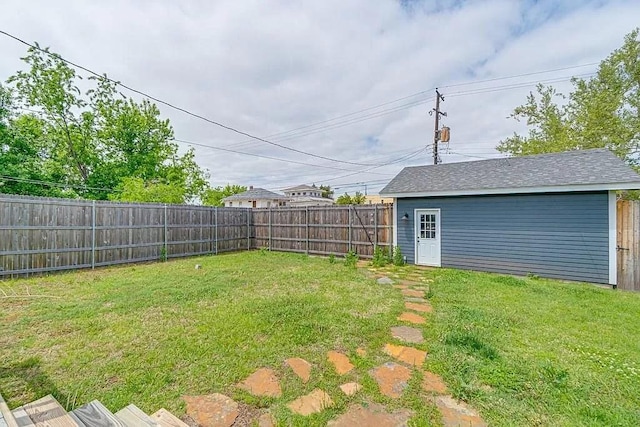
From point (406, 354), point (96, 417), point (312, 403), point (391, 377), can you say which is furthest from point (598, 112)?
point (96, 417)

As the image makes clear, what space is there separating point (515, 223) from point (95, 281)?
9.40 m

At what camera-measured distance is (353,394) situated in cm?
209

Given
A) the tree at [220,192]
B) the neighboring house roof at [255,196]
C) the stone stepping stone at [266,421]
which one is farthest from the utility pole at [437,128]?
the tree at [220,192]

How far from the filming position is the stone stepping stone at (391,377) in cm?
213

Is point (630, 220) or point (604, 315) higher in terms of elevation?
point (630, 220)

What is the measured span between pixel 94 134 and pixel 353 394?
18.6m

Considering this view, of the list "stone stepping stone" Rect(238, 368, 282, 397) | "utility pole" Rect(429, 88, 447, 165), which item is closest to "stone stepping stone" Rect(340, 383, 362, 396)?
"stone stepping stone" Rect(238, 368, 282, 397)

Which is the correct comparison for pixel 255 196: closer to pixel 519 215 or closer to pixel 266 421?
pixel 519 215

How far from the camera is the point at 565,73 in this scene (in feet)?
41.9

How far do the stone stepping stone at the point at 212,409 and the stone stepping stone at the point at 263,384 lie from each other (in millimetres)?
174

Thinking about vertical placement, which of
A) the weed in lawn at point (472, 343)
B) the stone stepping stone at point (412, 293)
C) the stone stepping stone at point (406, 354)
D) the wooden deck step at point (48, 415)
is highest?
the wooden deck step at point (48, 415)

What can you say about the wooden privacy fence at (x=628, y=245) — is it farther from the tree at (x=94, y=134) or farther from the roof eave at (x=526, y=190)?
the tree at (x=94, y=134)

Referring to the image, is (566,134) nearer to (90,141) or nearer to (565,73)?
(565,73)

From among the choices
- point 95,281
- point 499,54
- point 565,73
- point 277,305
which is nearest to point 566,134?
point 565,73
